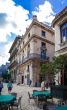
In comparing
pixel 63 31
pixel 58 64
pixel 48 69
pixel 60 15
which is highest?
pixel 60 15

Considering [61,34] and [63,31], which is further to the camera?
[61,34]

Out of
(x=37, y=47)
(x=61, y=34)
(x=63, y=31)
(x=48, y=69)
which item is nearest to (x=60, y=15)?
(x=63, y=31)

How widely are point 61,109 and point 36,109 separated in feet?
18.9

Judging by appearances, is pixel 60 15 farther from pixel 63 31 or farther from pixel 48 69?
pixel 48 69

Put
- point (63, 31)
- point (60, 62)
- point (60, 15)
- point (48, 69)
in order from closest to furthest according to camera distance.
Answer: point (60, 62) < point (48, 69) < point (60, 15) < point (63, 31)

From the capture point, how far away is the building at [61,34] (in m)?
22.8

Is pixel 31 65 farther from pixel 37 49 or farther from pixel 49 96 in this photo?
pixel 49 96

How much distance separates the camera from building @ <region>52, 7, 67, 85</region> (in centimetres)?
2278

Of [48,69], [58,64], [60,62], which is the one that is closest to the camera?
[60,62]

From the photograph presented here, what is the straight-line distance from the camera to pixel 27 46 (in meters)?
51.3

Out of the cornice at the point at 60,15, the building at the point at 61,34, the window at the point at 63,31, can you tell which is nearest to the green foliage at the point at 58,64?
the building at the point at 61,34

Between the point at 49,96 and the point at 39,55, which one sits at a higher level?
the point at 39,55

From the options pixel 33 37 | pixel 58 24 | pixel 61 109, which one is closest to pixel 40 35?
pixel 33 37

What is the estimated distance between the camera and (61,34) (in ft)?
79.5
